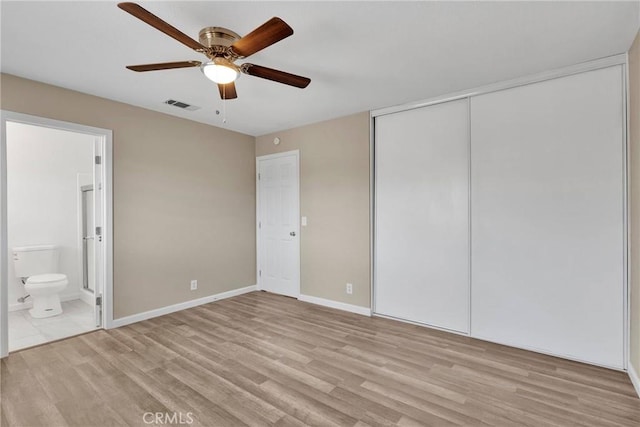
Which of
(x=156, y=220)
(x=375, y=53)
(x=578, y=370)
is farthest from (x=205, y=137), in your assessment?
(x=578, y=370)

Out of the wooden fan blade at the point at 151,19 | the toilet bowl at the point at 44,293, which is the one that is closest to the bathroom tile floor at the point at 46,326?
the toilet bowl at the point at 44,293

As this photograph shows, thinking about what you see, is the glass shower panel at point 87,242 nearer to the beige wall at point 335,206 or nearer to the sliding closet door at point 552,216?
the beige wall at point 335,206

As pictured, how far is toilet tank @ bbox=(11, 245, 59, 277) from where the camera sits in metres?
3.84

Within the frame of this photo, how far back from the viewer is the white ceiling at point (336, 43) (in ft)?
6.13

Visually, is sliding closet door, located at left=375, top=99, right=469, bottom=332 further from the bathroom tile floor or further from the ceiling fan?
the bathroom tile floor

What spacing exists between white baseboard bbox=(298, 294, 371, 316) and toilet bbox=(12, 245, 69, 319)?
305 cm

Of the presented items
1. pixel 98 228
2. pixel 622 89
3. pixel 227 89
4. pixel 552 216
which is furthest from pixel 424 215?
pixel 98 228

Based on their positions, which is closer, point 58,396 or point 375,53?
point 58,396

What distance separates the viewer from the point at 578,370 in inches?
95.7

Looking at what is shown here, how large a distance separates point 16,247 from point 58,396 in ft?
9.57

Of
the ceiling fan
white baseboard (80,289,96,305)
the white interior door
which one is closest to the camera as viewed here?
the ceiling fan

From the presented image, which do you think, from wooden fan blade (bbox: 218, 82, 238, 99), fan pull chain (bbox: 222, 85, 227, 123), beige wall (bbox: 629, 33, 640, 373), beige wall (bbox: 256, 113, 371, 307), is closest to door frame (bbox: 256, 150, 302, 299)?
beige wall (bbox: 256, 113, 371, 307)

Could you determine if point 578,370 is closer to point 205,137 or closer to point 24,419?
point 24,419

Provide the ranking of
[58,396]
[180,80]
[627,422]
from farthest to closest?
[180,80], [58,396], [627,422]
